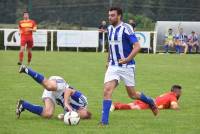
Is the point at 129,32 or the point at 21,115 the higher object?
the point at 129,32

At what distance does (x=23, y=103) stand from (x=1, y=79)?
7.76 m

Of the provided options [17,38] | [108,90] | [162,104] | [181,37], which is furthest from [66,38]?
[108,90]

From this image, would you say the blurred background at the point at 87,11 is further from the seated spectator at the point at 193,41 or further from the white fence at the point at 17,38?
the white fence at the point at 17,38

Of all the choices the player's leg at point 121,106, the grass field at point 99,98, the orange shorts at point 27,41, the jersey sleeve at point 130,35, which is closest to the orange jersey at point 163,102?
the player's leg at point 121,106

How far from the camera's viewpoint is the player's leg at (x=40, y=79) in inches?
427

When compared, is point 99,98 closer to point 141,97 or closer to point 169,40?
point 141,97

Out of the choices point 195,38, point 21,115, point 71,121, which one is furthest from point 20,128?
point 195,38

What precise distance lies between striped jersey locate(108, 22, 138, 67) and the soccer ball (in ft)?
3.47

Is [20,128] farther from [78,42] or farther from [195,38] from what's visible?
[195,38]

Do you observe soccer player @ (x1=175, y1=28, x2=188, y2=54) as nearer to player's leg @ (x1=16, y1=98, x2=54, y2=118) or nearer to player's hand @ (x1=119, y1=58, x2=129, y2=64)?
player's leg @ (x1=16, y1=98, x2=54, y2=118)

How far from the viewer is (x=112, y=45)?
10.9 m

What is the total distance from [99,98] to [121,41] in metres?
4.19

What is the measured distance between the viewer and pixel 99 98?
585 inches

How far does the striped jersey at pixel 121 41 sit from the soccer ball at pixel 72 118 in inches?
41.7
